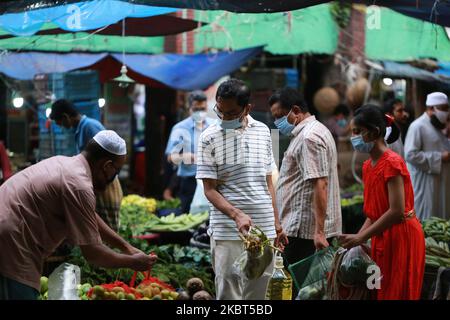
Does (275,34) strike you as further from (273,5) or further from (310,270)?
(310,270)

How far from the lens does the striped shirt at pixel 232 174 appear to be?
5789 millimetres

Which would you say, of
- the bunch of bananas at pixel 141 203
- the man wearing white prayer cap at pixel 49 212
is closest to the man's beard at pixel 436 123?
the bunch of bananas at pixel 141 203

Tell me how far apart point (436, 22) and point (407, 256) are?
94.9 inches

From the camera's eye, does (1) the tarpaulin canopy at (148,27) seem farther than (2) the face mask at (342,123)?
No

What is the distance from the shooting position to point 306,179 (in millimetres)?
6391

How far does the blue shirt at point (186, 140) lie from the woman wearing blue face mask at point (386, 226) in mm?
Answer: 4403

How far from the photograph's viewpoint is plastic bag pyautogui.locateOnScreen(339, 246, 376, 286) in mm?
5836

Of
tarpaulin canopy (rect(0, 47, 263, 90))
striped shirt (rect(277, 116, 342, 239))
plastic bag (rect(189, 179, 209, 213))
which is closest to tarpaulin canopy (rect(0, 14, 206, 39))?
tarpaulin canopy (rect(0, 47, 263, 90))

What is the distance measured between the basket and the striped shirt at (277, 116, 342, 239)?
0.67 meters

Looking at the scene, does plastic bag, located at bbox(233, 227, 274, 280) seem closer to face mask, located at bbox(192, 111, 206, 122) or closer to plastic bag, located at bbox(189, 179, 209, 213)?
plastic bag, located at bbox(189, 179, 209, 213)

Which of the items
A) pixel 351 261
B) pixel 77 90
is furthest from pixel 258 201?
pixel 77 90

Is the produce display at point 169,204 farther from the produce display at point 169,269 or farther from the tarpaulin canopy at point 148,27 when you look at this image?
the produce display at point 169,269

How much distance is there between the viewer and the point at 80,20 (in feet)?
24.3
